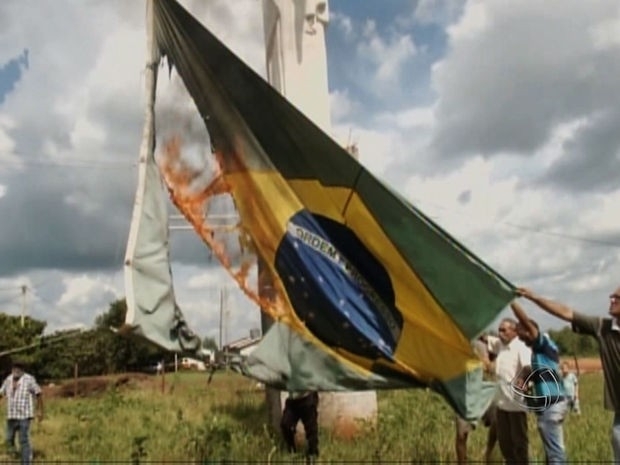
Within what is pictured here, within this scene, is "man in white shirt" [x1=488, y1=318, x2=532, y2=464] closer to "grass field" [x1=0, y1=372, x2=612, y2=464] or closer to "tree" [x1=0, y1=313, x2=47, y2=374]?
"grass field" [x1=0, y1=372, x2=612, y2=464]

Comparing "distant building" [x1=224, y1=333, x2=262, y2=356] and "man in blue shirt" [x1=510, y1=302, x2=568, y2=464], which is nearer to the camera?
"distant building" [x1=224, y1=333, x2=262, y2=356]

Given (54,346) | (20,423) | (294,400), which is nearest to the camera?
(294,400)

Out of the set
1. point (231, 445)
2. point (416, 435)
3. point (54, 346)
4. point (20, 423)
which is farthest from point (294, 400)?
point (54, 346)

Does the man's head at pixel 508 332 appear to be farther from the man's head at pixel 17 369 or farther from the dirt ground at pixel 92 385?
the dirt ground at pixel 92 385

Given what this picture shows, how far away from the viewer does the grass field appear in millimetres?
9047

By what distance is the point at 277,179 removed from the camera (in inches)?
235

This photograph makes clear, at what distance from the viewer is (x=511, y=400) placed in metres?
7.41

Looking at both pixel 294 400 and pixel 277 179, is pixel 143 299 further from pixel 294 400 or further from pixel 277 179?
pixel 294 400

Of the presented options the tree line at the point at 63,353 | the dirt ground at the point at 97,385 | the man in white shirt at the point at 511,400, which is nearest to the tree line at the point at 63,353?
the tree line at the point at 63,353

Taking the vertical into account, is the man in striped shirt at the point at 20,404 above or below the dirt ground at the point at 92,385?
below

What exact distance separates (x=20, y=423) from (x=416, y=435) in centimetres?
471

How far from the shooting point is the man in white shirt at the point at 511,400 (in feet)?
24.2

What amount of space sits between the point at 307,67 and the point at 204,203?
5511 millimetres

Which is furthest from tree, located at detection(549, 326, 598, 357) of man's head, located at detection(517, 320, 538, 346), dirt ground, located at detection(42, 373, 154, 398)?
dirt ground, located at detection(42, 373, 154, 398)
